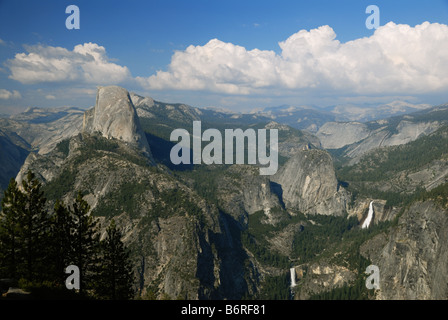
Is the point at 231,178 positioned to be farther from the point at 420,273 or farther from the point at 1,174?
the point at 1,174

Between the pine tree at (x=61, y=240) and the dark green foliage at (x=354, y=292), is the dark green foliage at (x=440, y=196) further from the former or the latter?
the pine tree at (x=61, y=240)

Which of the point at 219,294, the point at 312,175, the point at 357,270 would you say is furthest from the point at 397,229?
the point at 312,175

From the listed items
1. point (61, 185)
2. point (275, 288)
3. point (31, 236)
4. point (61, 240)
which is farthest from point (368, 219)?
point (31, 236)

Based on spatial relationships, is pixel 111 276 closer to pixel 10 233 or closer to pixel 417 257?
pixel 10 233

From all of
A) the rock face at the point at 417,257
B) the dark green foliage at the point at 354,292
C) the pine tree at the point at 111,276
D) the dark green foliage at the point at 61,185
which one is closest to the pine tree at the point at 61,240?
the pine tree at the point at 111,276

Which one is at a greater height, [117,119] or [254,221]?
[117,119]

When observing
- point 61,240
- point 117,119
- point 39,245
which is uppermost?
point 117,119
